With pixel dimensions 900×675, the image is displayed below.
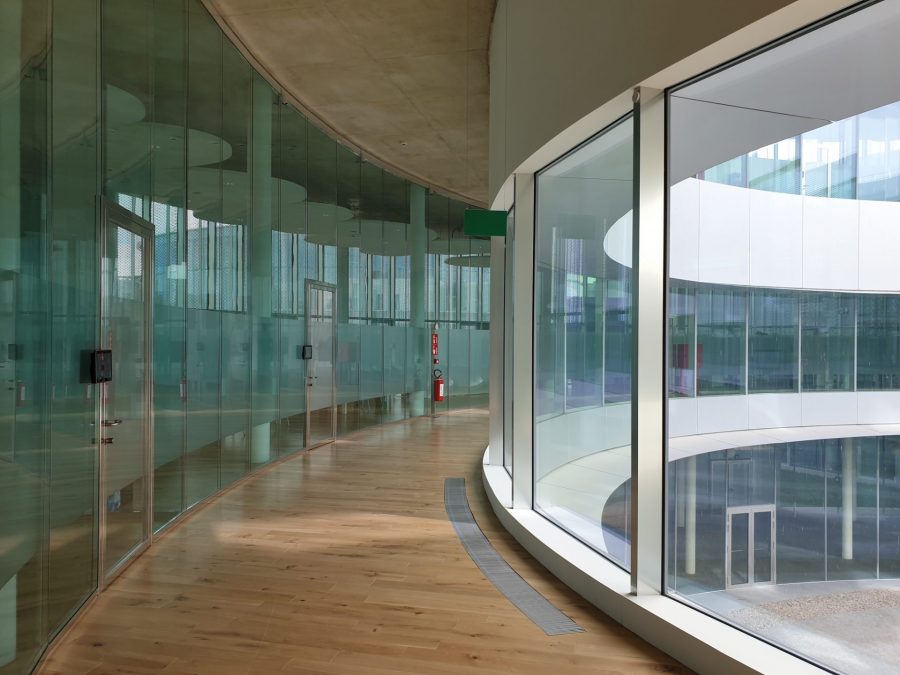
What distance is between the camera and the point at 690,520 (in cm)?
374

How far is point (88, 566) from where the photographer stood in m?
4.36

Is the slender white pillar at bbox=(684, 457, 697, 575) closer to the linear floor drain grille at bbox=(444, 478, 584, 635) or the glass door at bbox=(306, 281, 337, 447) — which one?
the linear floor drain grille at bbox=(444, 478, 584, 635)

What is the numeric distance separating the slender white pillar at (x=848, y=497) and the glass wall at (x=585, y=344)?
1618 millimetres

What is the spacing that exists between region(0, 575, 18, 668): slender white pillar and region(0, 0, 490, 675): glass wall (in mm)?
11

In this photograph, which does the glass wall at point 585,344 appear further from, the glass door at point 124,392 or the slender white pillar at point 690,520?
the glass door at point 124,392

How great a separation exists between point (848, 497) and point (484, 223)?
4.08m

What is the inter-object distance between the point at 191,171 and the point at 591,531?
475 cm

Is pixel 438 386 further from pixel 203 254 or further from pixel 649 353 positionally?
pixel 649 353

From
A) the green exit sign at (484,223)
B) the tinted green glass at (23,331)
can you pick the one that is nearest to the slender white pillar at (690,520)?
the green exit sign at (484,223)

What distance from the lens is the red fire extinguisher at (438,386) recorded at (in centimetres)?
1505

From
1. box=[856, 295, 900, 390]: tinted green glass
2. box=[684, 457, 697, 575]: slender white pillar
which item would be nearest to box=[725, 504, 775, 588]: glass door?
box=[684, 457, 697, 575]: slender white pillar

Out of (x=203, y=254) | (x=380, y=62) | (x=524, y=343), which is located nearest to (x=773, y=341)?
(x=524, y=343)

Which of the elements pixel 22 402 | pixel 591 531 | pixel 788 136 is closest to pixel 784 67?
pixel 788 136

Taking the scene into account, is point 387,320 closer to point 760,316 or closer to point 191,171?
point 191,171
